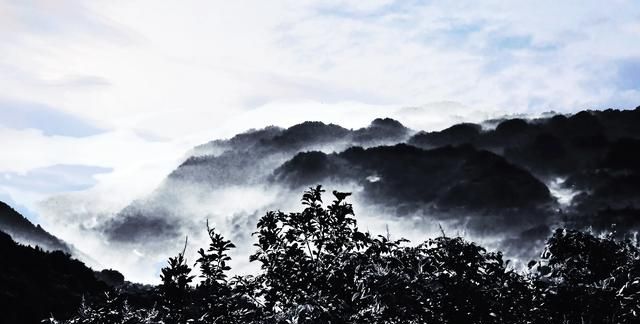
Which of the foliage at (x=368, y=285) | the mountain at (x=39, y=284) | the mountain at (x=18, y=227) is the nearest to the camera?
the foliage at (x=368, y=285)

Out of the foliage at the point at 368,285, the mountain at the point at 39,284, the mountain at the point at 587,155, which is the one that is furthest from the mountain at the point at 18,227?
the mountain at the point at 587,155

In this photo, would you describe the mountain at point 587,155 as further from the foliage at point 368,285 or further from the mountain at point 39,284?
the foliage at point 368,285

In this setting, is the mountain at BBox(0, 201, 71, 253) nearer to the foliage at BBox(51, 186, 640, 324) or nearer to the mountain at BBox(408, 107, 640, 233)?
the foliage at BBox(51, 186, 640, 324)

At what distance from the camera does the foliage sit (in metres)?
8.77

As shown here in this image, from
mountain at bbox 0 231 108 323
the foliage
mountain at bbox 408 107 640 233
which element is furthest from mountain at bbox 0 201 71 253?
mountain at bbox 408 107 640 233

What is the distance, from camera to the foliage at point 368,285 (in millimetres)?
8773

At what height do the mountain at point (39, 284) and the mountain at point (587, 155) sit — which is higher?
the mountain at point (587, 155)

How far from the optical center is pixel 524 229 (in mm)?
164750

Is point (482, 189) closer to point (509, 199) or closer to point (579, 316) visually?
point (509, 199)

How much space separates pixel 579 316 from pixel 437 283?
310cm

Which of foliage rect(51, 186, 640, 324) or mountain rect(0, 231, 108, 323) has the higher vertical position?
mountain rect(0, 231, 108, 323)

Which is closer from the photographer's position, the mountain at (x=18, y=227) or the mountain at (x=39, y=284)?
the mountain at (x=39, y=284)

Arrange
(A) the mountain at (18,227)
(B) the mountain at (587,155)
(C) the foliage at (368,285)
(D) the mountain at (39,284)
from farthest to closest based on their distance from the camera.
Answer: (B) the mountain at (587,155), (A) the mountain at (18,227), (D) the mountain at (39,284), (C) the foliage at (368,285)

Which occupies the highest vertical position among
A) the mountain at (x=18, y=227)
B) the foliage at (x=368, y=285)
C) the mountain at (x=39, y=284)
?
the mountain at (x=18, y=227)
